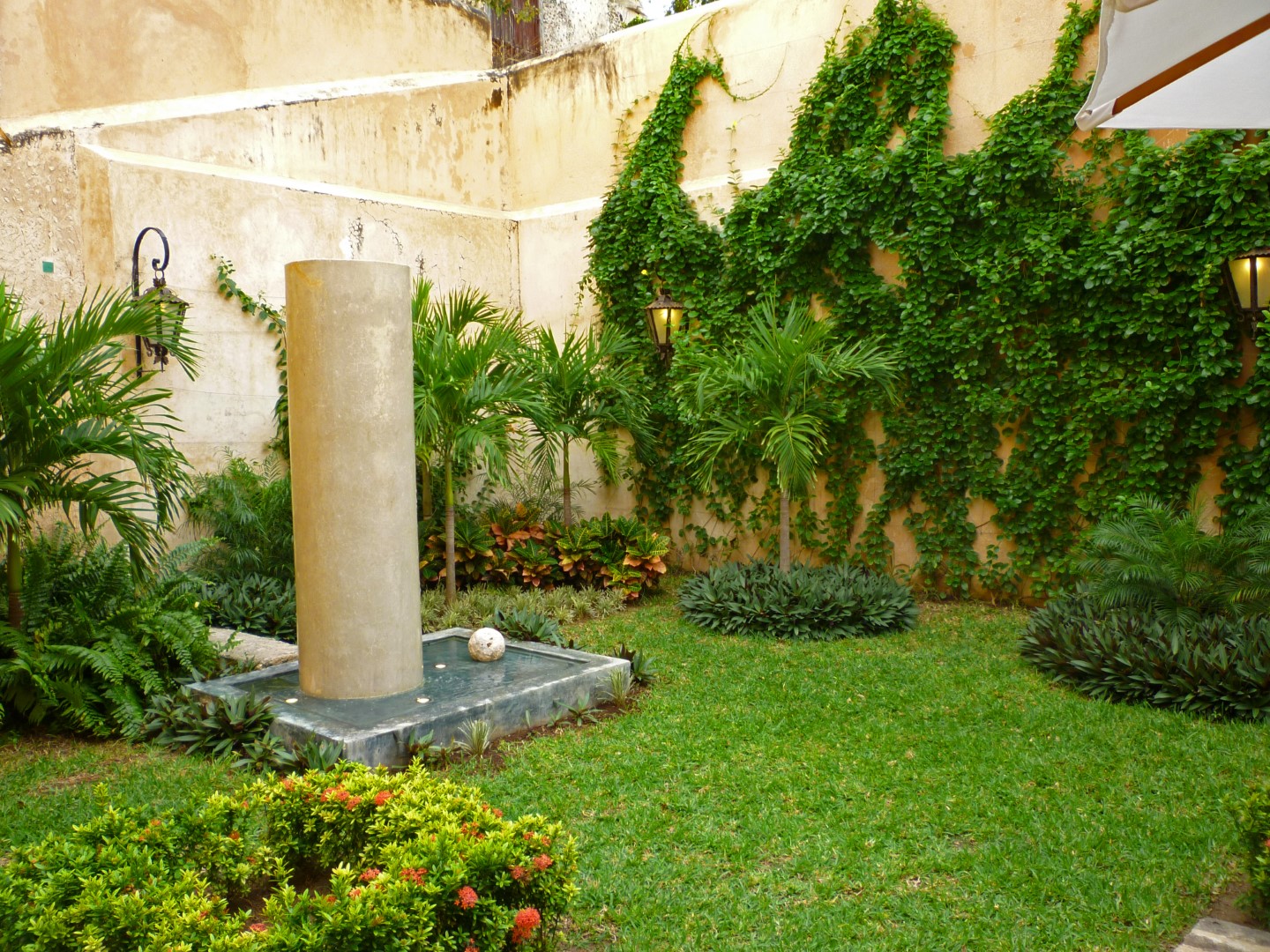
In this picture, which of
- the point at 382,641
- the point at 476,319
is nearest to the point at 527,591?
the point at 476,319

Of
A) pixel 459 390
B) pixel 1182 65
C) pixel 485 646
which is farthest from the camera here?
pixel 459 390

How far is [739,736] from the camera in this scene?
4879 mm

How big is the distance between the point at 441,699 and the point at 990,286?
5.48 m

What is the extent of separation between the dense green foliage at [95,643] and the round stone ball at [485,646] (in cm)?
154

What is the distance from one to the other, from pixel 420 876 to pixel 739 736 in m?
2.70

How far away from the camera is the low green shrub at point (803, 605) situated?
7211 mm

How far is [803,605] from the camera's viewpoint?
288 inches

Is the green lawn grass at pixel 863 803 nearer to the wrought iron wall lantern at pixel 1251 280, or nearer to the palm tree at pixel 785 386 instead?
the palm tree at pixel 785 386

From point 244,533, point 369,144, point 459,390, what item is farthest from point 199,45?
point 244,533

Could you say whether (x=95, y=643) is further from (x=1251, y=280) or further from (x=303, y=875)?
(x=1251, y=280)

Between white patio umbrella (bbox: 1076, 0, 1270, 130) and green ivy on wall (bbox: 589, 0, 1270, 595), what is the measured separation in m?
3.83

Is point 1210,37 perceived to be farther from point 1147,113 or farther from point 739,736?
point 739,736

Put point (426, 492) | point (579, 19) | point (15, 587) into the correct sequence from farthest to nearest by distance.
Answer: point (579, 19) → point (426, 492) → point (15, 587)

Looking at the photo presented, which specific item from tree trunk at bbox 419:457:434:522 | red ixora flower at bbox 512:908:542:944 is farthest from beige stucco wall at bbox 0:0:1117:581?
red ixora flower at bbox 512:908:542:944
